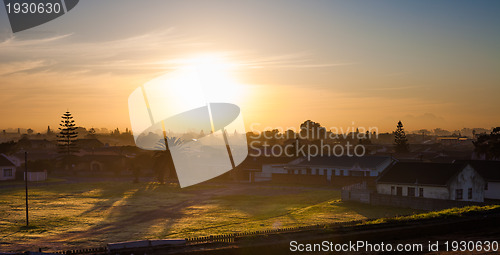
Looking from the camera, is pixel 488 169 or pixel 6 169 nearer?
pixel 488 169

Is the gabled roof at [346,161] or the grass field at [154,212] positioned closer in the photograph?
the grass field at [154,212]

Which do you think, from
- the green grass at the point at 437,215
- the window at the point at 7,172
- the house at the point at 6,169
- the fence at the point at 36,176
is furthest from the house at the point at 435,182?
the window at the point at 7,172

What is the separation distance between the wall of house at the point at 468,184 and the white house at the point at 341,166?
1625 centimetres

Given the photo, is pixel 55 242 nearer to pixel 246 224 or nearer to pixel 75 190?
pixel 246 224

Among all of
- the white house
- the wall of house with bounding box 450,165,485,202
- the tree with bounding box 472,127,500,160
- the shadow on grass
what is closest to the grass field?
the shadow on grass

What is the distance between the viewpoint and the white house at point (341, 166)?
66.5 meters

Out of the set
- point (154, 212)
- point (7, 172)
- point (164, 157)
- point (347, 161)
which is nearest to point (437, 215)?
point (154, 212)

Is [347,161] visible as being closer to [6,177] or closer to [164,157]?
Answer: [164,157]

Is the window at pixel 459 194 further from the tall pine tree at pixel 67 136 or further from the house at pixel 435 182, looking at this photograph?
the tall pine tree at pixel 67 136

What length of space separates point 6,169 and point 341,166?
2198 inches

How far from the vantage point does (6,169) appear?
82688mm

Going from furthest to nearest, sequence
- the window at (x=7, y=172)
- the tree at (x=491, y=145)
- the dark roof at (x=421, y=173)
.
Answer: the window at (x=7, y=172)
the tree at (x=491, y=145)
the dark roof at (x=421, y=173)

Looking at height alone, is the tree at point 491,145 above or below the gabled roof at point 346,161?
above

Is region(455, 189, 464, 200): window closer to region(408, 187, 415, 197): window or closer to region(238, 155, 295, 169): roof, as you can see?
region(408, 187, 415, 197): window
